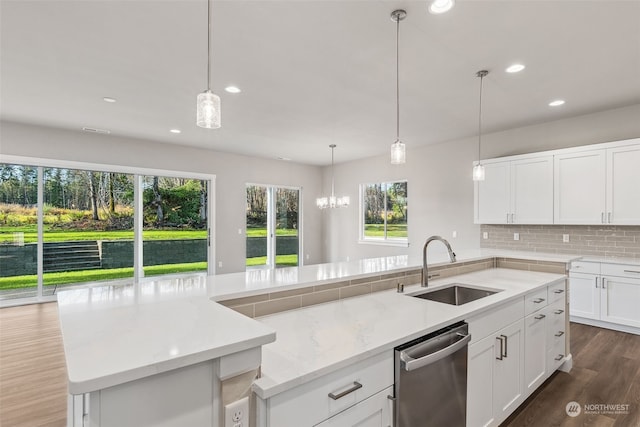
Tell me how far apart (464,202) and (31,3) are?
19.3 ft

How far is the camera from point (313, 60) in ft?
9.47

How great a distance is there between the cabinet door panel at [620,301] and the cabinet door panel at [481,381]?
125 inches

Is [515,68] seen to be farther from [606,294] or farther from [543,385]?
[606,294]

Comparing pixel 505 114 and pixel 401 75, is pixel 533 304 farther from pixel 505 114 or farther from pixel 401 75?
pixel 505 114

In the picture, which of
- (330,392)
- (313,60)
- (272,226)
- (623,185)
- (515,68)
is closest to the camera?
(330,392)

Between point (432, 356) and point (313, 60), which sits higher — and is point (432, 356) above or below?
below

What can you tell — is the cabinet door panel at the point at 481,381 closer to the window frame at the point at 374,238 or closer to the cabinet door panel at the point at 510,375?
the cabinet door panel at the point at 510,375

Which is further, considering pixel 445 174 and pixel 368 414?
pixel 445 174

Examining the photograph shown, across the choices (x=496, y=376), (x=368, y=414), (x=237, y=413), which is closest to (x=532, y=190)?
(x=496, y=376)

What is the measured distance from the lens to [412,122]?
476 centimetres

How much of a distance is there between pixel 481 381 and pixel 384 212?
18.3ft

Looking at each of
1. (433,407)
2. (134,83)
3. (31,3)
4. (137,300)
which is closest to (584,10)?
(433,407)

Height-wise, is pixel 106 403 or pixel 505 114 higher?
pixel 505 114

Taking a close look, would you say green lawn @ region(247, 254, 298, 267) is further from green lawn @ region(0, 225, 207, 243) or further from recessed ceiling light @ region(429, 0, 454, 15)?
recessed ceiling light @ region(429, 0, 454, 15)
